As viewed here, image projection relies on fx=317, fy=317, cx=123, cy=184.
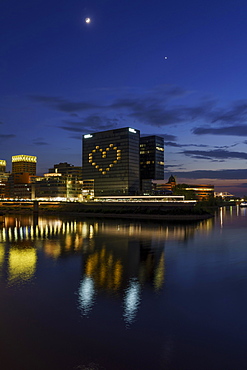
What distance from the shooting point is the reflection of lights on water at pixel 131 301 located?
71.0 feet

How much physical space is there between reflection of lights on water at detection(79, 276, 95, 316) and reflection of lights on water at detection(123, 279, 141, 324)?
8.91 ft

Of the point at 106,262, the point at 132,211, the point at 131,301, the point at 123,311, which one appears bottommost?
the point at 132,211

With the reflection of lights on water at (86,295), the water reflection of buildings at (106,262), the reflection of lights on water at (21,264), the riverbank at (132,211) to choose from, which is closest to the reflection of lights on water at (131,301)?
the water reflection of buildings at (106,262)

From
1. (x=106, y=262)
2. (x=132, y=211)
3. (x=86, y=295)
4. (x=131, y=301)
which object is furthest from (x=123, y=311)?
(x=132, y=211)

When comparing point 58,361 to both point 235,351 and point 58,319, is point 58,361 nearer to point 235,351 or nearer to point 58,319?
point 58,319

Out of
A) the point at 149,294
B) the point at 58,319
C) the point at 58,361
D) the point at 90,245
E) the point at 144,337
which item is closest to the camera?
the point at 58,361

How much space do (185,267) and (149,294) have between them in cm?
1211

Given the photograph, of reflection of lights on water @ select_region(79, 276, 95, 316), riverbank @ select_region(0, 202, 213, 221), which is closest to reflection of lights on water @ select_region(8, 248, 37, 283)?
reflection of lights on water @ select_region(79, 276, 95, 316)

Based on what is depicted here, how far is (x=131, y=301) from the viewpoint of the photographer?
24.8 meters

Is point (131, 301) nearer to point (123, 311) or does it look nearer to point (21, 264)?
point (123, 311)

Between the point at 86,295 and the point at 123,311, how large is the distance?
4.77 metres

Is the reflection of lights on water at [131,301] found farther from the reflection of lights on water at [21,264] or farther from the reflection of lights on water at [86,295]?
the reflection of lights on water at [21,264]

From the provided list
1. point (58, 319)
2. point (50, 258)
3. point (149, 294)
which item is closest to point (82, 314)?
point (58, 319)

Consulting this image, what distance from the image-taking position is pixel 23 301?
24984mm
